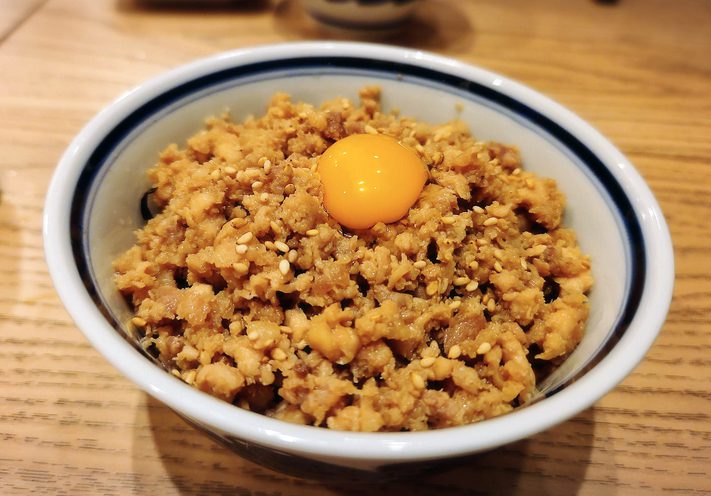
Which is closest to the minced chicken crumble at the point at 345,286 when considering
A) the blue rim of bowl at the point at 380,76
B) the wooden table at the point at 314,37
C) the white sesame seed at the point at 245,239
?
the white sesame seed at the point at 245,239

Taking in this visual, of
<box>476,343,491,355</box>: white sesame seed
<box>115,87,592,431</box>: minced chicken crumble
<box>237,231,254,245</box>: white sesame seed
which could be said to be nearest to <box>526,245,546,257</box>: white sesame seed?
<box>115,87,592,431</box>: minced chicken crumble

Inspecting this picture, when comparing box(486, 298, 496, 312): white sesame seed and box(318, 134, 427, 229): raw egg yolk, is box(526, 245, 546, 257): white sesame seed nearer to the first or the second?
box(486, 298, 496, 312): white sesame seed

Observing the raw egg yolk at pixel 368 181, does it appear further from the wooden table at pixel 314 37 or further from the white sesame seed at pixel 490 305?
the wooden table at pixel 314 37

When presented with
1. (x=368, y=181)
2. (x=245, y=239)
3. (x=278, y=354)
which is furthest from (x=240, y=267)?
(x=368, y=181)

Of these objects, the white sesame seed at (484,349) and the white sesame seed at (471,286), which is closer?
the white sesame seed at (484,349)

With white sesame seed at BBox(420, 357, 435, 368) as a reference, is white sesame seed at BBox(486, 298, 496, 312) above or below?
above

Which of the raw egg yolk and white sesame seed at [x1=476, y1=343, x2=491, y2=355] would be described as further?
the raw egg yolk

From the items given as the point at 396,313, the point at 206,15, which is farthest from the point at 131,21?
the point at 396,313

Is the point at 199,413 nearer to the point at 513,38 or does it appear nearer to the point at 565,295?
the point at 565,295
